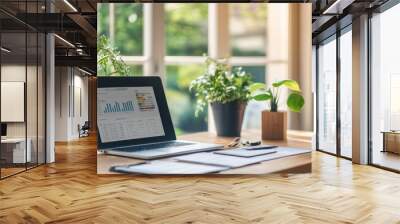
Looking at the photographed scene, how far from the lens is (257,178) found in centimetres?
439

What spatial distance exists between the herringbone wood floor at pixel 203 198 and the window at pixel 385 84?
433 mm

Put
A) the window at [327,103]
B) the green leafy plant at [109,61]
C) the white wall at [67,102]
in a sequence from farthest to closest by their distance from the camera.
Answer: the window at [327,103], the white wall at [67,102], the green leafy plant at [109,61]

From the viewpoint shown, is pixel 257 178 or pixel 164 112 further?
pixel 257 178

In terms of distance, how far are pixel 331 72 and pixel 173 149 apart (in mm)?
3458

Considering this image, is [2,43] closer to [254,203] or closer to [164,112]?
[164,112]

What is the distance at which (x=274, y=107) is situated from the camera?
4.20m

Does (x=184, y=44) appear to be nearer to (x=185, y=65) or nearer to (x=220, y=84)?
(x=185, y=65)

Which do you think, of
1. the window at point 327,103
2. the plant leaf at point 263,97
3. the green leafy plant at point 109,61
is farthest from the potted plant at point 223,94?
the window at point 327,103

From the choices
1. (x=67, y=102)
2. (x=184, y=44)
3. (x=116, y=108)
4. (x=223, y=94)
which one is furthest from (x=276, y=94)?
(x=67, y=102)

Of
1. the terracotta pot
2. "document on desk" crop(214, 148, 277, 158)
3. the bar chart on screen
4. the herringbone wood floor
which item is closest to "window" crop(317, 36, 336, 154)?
the herringbone wood floor

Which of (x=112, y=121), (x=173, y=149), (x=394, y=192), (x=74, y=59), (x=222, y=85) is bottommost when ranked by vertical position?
(x=394, y=192)

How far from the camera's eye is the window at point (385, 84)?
4.96 m

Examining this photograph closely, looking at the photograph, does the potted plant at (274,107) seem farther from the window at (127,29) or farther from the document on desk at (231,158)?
the window at (127,29)

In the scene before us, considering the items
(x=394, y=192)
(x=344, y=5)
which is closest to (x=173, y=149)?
(x=394, y=192)
